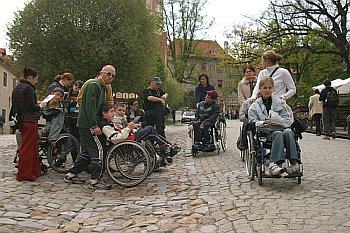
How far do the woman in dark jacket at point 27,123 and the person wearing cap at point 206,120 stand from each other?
13.2 ft

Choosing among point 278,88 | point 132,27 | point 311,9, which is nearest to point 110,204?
point 278,88

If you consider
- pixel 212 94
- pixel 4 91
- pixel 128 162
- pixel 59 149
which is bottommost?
pixel 128 162

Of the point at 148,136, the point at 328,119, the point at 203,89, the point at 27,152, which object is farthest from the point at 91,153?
the point at 328,119

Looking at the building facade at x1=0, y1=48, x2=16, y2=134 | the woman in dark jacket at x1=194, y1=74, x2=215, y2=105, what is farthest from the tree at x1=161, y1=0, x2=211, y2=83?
the woman in dark jacket at x1=194, y1=74, x2=215, y2=105

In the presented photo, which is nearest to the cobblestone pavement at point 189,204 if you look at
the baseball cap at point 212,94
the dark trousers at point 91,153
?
the dark trousers at point 91,153

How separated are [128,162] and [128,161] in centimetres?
2

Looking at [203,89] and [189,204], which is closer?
[189,204]

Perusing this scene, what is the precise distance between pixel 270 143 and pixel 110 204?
239 centimetres

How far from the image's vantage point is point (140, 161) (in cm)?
776

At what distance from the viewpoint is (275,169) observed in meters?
6.30

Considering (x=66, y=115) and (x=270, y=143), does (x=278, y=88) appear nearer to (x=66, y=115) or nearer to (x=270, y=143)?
(x=270, y=143)

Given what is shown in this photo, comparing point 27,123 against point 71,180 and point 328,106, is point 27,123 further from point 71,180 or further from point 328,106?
point 328,106

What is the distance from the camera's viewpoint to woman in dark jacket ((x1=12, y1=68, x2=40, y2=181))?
25.8ft

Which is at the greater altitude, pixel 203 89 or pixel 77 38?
pixel 77 38
